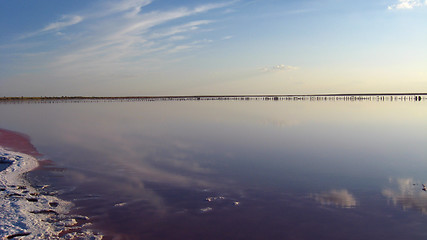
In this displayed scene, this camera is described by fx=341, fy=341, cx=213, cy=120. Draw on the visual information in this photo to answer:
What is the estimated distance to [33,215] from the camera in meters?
6.98

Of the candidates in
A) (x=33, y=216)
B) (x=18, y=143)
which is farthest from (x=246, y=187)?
(x=18, y=143)

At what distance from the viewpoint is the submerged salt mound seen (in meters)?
6.13

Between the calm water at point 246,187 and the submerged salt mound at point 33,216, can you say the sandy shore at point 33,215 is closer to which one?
the submerged salt mound at point 33,216

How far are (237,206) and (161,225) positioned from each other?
190 cm

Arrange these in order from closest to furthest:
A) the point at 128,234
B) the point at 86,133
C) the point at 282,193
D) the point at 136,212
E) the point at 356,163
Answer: the point at 128,234
the point at 136,212
the point at 282,193
the point at 356,163
the point at 86,133

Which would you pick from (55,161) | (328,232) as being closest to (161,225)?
(328,232)

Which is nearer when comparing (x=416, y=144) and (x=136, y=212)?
(x=136, y=212)

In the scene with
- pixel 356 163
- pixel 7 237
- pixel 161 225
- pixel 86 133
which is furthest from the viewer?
pixel 86 133

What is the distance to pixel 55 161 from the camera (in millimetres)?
12875

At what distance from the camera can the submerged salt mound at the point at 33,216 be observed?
6.13m

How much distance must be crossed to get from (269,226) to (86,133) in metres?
17.8

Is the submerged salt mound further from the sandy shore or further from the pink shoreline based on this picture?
A: the pink shoreline

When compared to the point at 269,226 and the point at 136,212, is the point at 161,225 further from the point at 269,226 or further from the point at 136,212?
the point at 269,226

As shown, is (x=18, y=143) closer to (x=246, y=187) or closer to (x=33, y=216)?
(x=33, y=216)
